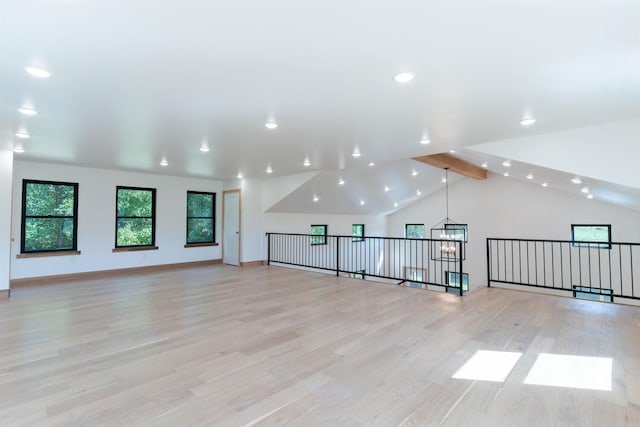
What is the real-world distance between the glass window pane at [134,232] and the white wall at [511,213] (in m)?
8.97

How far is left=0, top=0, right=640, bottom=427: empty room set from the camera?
2.01 metres

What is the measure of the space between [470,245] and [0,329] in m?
11.4

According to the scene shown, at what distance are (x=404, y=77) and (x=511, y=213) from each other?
30.0 ft

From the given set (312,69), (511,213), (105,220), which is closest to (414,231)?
(511,213)

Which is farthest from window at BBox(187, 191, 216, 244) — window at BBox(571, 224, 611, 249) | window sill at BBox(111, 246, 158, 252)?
window at BBox(571, 224, 611, 249)

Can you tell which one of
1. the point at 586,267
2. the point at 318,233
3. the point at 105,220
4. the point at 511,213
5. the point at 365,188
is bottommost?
the point at 586,267

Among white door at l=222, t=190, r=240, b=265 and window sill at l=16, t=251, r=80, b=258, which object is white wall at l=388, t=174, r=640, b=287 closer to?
white door at l=222, t=190, r=240, b=265

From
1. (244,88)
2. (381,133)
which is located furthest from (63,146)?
(381,133)

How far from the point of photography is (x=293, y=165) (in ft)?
22.3

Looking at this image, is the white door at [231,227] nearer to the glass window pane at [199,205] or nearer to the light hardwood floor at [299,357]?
the glass window pane at [199,205]

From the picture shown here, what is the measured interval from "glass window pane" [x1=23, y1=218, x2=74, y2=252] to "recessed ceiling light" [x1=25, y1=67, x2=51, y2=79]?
5.02m

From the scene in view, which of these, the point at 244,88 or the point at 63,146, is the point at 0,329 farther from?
the point at 244,88

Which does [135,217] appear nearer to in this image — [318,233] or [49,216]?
[49,216]

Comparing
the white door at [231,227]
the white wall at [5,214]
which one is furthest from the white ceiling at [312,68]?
the white door at [231,227]
